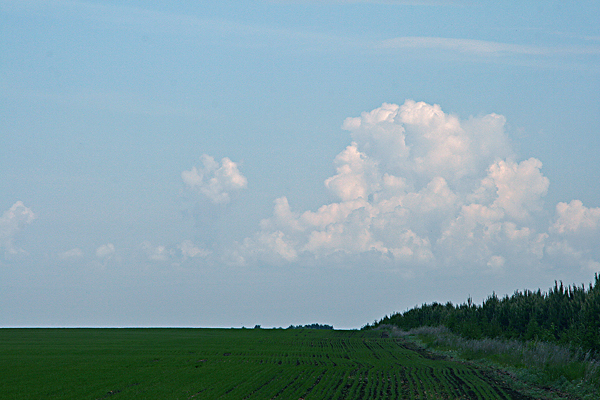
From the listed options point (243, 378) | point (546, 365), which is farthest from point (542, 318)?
point (243, 378)

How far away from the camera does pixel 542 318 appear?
4312 centimetres

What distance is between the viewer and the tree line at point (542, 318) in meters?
32.0

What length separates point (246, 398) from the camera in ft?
69.4

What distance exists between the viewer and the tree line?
32031 mm

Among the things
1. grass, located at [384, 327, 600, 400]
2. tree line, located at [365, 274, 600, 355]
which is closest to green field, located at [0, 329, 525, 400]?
grass, located at [384, 327, 600, 400]

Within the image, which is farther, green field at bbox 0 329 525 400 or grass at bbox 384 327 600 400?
grass at bbox 384 327 600 400

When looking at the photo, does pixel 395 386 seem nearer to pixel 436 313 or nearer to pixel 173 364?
pixel 173 364

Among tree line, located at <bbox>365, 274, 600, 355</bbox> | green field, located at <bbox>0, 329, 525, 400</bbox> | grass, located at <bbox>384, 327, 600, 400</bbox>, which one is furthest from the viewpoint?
tree line, located at <bbox>365, 274, 600, 355</bbox>

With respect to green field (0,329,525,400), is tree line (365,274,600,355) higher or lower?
higher

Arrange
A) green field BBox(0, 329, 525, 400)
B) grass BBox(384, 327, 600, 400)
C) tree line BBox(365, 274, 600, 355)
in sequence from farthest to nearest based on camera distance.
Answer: tree line BBox(365, 274, 600, 355) → grass BBox(384, 327, 600, 400) → green field BBox(0, 329, 525, 400)

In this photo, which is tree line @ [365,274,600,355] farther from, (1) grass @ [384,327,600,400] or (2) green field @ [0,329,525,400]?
(2) green field @ [0,329,525,400]

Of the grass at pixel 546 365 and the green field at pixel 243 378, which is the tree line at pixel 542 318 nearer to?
the grass at pixel 546 365

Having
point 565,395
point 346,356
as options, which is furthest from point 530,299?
point 565,395

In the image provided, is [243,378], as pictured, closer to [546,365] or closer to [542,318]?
[546,365]
